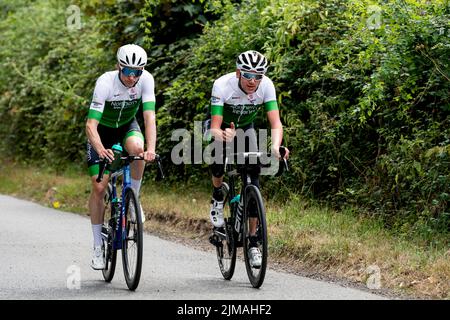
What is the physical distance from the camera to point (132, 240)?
8.50 meters

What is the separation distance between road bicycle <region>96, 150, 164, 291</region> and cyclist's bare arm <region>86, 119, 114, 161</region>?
57mm

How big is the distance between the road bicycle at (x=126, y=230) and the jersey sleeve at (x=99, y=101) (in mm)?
478

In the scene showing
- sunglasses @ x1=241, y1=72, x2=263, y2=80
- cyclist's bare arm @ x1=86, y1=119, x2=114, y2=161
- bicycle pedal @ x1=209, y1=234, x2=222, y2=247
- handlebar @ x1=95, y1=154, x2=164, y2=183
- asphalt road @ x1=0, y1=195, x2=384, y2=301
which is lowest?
asphalt road @ x1=0, y1=195, x2=384, y2=301

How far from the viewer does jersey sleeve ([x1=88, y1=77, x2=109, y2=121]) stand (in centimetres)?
871

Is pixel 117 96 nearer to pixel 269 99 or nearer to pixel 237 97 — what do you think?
pixel 237 97

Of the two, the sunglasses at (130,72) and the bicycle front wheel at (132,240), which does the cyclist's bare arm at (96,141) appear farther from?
the sunglasses at (130,72)

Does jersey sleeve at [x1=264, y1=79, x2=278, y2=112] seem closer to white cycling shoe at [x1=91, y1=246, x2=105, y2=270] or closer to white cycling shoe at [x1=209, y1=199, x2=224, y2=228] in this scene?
white cycling shoe at [x1=209, y1=199, x2=224, y2=228]

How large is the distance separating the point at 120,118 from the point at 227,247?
1658 millimetres

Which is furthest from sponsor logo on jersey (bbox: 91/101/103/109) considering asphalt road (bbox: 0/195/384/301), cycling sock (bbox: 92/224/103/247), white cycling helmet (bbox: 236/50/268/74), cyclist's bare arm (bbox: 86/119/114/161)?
asphalt road (bbox: 0/195/384/301)

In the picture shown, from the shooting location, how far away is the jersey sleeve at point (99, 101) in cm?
871

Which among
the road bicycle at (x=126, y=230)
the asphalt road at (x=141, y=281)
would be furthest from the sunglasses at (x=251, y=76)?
the asphalt road at (x=141, y=281)

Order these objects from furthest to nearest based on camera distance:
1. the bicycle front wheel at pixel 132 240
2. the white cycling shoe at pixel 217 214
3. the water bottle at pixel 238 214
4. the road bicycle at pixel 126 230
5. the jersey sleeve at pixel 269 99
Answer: the white cycling shoe at pixel 217 214
the jersey sleeve at pixel 269 99
the water bottle at pixel 238 214
the road bicycle at pixel 126 230
the bicycle front wheel at pixel 132 240
